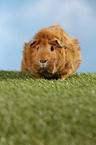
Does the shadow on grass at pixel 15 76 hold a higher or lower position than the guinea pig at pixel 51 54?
lower

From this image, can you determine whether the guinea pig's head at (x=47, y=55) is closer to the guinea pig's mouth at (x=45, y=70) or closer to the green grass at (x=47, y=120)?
the guinea pig's mouth at (x=45, y=70)

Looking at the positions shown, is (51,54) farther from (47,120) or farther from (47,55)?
(47,120)

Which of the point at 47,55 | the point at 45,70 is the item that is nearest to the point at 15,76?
the point at 45,70

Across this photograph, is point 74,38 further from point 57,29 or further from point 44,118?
point 44,118

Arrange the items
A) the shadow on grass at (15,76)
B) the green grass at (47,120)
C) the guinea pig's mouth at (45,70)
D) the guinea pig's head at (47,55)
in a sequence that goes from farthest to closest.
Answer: the shadow on grass at (15,76)
the guinea pig's mouth at (45,70)
the guinea pig's head at (47,55)
the green grass at (47,120)

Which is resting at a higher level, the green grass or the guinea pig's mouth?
the guinea pig's mouth

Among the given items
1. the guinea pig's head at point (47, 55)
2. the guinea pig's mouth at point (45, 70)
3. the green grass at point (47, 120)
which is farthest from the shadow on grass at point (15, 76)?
the green grass at point (47, 120)

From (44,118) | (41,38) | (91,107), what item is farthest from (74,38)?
(44,118)

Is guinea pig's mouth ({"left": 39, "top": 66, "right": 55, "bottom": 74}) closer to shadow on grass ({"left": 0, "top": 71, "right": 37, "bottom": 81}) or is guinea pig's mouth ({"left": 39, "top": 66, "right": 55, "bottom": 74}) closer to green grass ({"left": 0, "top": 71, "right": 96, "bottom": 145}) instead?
shadow on grass ({"left": 0, "top": 71, "right": 37, "bottom": 81})

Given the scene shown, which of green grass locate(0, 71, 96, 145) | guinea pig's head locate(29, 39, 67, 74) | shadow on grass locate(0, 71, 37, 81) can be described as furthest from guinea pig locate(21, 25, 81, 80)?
green grass locate(0, 71, 96, 145)
